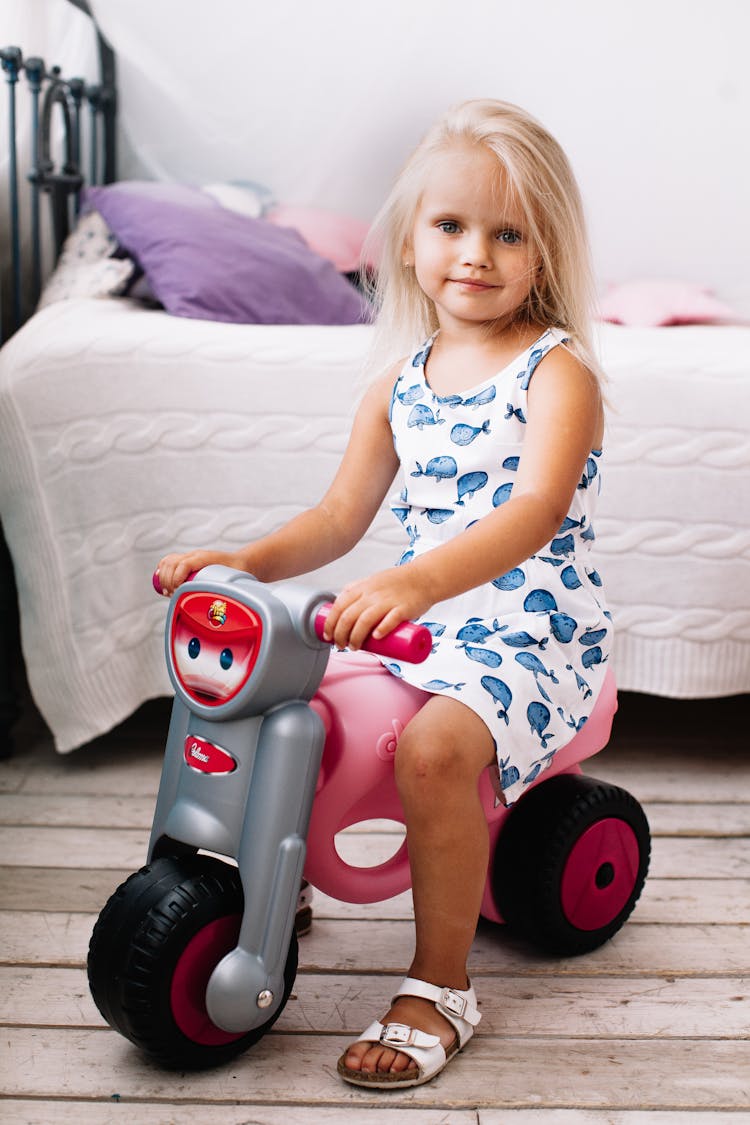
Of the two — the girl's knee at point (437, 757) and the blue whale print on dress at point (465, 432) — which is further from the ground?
the blue whale print on dress at point (465, 432)

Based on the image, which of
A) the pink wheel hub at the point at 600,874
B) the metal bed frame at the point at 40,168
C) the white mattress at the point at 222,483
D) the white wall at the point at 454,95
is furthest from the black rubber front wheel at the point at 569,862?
the white wall at the point at 454,95

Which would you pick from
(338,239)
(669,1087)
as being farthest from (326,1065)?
→ (338,239)

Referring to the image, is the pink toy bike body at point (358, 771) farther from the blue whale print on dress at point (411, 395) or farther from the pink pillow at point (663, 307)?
the pink pillow at point (663, 307)

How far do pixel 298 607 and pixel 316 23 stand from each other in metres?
1.75

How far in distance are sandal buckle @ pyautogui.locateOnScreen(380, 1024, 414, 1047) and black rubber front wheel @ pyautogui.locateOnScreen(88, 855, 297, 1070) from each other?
0.12 metres

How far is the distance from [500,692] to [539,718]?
5 centimetres

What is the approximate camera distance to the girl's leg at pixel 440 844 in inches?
37.4

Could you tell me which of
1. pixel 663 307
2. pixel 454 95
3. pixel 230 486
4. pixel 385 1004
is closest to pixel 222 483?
pixel 230 486

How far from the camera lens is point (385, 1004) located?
1067 millimetres

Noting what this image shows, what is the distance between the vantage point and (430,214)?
1079 millimetres

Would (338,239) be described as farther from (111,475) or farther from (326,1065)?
(326,1065)

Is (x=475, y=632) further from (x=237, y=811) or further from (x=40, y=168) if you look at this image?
(x=40, y=168)

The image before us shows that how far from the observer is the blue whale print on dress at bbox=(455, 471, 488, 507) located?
43.4 inches

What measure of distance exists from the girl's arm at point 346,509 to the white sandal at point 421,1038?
1.21ft
